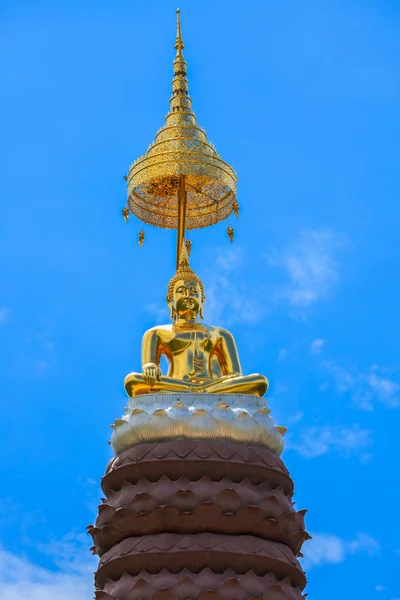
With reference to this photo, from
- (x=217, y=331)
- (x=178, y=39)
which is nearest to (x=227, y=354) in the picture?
(x=217, y=331)

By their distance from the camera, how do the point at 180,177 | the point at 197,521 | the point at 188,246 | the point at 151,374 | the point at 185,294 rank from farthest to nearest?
the point at 188,246, the point at 180,177, the point at 185,294, the point at 151,374, the point at 197,521

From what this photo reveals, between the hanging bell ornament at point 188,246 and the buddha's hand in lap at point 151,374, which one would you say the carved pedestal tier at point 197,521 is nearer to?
the buddha's hand in lap at point 151,374

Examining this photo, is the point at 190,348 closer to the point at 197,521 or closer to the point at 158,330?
the point at 158,330

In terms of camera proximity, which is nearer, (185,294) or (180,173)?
(185,294)

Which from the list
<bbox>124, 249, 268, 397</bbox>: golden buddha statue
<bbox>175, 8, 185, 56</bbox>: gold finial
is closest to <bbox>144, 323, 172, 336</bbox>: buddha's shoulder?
<bbox>124, 249, 268, 397</bbox>: golden buddha statue

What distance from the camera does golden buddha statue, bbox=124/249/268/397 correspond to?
553 inches

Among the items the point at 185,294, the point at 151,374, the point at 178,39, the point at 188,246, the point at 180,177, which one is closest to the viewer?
the point at 151,374

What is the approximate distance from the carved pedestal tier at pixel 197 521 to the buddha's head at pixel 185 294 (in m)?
1.80

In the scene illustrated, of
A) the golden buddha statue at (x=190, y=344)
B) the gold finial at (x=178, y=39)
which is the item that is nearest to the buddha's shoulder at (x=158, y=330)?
the golden buddha statue at (x=190, y=344)

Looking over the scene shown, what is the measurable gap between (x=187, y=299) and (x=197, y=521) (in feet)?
10.7

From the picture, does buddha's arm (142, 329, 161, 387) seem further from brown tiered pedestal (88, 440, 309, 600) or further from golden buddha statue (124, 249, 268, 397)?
brown tiered pedestal (88, 440, 309, 600)

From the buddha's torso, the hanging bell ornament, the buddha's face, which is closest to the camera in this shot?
the buddha's torso

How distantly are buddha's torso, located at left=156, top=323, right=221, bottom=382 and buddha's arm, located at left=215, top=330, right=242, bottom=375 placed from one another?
0.03m

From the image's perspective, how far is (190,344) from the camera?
46.9ft
